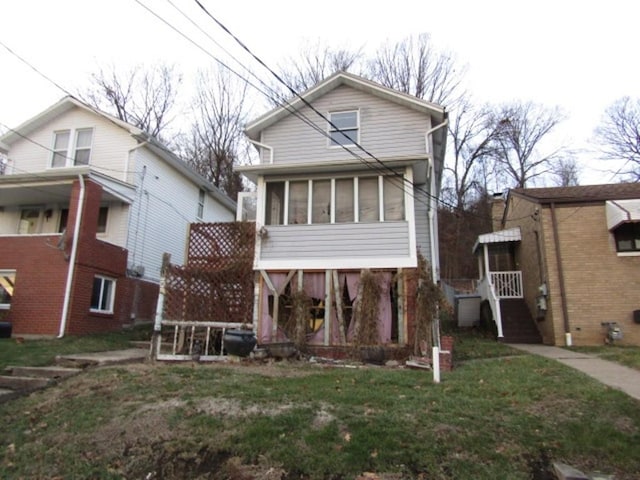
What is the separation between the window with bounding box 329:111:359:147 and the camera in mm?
12727

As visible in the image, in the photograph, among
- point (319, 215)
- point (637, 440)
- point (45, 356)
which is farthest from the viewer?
point (319, 215)

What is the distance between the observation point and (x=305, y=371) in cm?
852

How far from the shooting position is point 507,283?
1727 cm

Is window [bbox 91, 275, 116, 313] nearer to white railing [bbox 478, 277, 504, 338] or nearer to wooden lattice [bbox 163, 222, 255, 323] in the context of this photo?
wooden lattice [bbox 163, 222, 255, 323]

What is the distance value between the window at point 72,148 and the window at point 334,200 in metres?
8.94

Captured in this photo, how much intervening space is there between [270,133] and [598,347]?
10879 mm

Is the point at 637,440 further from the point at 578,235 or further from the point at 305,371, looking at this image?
the point at 578,235

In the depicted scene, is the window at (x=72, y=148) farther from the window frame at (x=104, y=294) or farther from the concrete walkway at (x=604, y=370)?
the concrete walkway at (x=604, y=370)

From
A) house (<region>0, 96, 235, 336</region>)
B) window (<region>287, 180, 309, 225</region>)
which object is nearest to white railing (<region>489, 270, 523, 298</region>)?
window (<region>287, 180, 309, 225</region>)

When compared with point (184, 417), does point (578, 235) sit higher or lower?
higher

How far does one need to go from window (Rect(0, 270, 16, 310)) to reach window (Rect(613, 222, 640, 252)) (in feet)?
59.1

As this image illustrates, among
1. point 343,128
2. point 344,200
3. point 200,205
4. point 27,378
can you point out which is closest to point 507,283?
point 344,200

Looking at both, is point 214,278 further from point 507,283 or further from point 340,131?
point 507,283

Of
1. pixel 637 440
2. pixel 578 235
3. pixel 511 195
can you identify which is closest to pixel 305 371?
pixel 637 440
